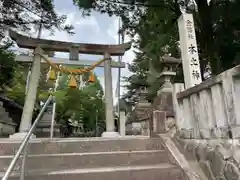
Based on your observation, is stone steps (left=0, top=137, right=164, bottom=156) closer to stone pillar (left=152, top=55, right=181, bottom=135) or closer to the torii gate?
stone pillar (left=152, top=55, right=181, bottom=135)

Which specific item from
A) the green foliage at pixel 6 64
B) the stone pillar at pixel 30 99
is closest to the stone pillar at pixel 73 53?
the stone pillar at pixel 30 99

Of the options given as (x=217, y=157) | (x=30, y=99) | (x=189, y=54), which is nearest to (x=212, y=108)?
(x=217, y=157)

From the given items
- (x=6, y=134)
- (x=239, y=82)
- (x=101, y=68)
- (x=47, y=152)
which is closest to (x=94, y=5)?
(x=101, y=68)

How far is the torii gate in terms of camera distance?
20.2 feet

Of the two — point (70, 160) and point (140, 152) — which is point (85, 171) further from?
point (140, 152)

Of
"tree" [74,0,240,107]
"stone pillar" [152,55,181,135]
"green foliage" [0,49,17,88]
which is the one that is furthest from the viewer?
"tree" [74,0,240,107]

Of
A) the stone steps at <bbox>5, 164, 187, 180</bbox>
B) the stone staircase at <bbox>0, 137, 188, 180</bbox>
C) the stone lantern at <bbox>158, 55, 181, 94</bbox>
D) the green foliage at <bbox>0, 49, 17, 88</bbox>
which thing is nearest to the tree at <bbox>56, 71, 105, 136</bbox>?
the green foliage at <bbox>0, 49, 17, 88</bbox>

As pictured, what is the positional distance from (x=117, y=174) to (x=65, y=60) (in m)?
4.70

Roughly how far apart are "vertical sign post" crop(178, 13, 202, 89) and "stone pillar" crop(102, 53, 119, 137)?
9.11 feet

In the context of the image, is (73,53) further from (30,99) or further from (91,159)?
(91,159)

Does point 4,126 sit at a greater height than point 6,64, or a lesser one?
lesser

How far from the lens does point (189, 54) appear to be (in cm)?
446

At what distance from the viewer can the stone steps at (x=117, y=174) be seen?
2.94m

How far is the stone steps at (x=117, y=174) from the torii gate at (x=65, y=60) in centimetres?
300
